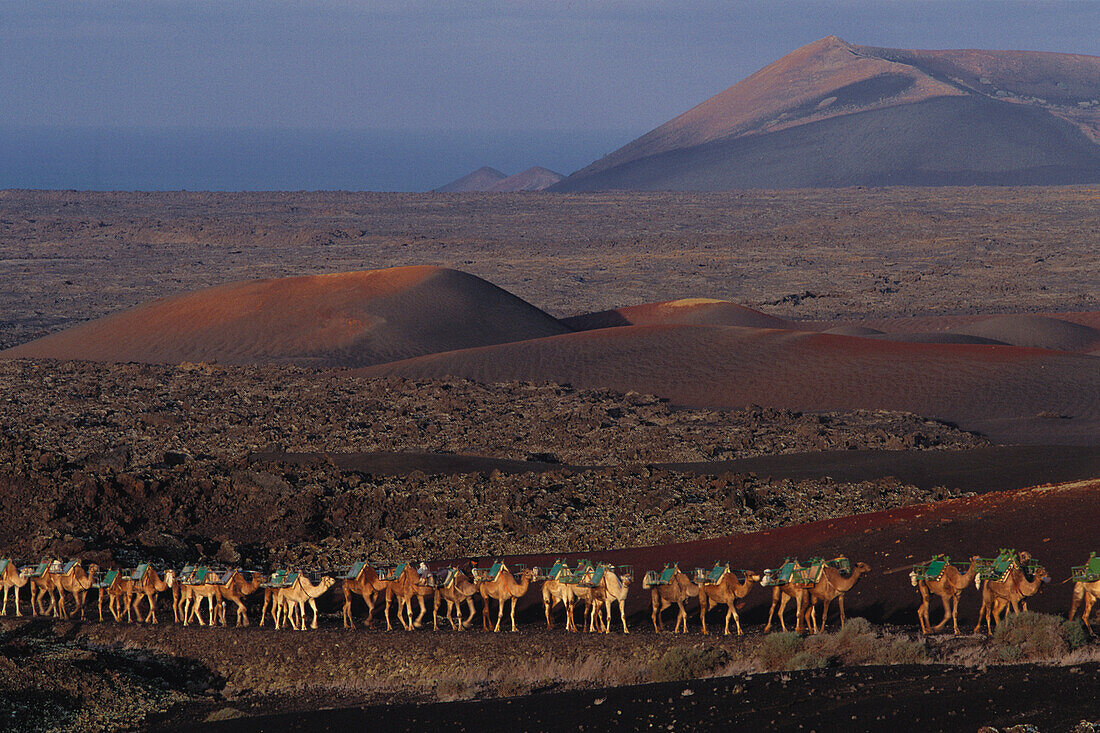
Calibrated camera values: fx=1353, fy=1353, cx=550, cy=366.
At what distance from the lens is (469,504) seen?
77.2 feet

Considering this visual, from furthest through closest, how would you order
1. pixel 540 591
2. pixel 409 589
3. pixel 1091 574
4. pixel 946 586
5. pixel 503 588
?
pixel 540 591 → pixel 409 589 → pixel 503 588 → pixel 946 586 → pixel 1091 574

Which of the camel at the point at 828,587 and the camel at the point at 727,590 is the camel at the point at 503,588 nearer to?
the camel at the point at 727,590

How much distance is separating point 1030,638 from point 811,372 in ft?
95.0

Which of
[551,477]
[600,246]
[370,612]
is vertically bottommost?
[551,477]

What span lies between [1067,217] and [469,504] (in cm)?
10443

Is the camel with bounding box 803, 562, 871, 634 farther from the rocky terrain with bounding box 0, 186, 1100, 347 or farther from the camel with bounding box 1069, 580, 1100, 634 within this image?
the rocky terrain with bounding box 0, 186, 1100, 347

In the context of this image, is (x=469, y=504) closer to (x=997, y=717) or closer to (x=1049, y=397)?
(x=997, y=717)

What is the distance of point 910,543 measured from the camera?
1802cm

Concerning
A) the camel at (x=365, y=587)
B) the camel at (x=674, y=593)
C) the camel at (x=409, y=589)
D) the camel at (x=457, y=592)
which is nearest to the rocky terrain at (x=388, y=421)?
the camel at (x=365, y=587)

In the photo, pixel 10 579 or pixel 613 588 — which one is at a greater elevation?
pixel 613 588

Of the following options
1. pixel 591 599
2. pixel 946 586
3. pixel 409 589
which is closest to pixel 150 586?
pixel 409 589

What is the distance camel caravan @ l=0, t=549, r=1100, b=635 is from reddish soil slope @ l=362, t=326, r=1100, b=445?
20615 mm

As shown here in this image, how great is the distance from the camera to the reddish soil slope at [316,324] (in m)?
48.9

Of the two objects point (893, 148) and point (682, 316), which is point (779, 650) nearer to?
point (682, 316)
